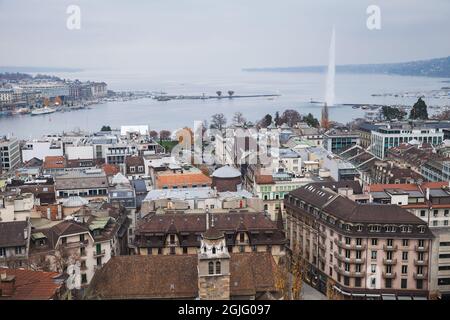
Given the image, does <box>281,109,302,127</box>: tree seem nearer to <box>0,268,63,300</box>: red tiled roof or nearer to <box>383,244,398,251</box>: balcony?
<box>383,244,398,251</box>: balcony

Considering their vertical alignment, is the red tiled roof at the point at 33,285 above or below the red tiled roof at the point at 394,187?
above

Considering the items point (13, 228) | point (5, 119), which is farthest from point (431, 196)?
point (5, 119)

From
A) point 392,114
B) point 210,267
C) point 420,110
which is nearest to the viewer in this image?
point 210,267

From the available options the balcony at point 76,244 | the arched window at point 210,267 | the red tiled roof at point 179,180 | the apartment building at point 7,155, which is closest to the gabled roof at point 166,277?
the arched window at point 210,267

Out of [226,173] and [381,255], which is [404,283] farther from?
[226,173]

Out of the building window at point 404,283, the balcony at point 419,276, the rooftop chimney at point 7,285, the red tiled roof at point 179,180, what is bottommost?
the building window at point 404,283

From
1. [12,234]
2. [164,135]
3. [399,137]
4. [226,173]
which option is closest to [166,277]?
[12,234]

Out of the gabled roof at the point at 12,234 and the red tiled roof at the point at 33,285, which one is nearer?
the red tiled roof at the point at 33,285

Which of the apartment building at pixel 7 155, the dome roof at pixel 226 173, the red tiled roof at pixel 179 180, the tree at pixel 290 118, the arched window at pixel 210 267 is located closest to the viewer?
the arched window at pixel 210 267

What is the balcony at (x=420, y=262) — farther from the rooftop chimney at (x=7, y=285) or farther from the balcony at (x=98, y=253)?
the rooftop chimney at (x=7, y=285)
